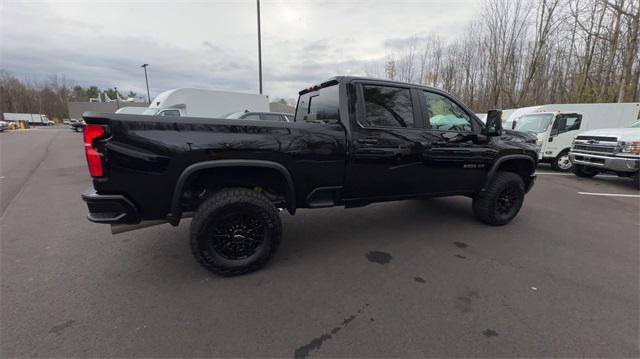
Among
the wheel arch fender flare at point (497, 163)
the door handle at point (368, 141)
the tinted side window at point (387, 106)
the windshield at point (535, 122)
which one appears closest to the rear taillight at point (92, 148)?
the door handle at point (368, 141)

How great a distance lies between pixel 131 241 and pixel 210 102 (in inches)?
485

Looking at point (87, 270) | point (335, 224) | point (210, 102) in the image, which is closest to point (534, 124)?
point (335, 224)

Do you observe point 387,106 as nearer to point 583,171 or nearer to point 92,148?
point 92,148

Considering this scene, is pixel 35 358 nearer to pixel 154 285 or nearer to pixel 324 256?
pixel 154 285

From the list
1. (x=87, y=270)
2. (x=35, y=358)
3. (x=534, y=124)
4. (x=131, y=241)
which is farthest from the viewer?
(x=534, y=124)

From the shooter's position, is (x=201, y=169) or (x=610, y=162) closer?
(x=201, y=169)

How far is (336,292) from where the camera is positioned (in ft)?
8.55

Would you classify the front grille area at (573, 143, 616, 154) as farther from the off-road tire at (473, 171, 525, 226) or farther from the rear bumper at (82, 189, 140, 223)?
the rear bumper at (82, 189, 140, 223)

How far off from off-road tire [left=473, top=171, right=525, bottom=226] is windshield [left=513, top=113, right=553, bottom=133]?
24.2 feet

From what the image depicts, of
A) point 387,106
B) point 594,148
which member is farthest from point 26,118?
point 594,148

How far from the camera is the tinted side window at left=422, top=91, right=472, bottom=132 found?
3.65 m

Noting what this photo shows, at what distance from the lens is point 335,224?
172 inches

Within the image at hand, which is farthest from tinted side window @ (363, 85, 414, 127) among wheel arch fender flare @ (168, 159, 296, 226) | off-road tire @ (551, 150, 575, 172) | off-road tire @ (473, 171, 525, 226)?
off-road tire @ (551, 150, 575, 172)

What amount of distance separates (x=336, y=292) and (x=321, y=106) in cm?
228
